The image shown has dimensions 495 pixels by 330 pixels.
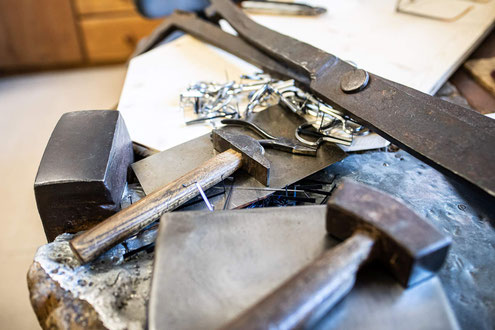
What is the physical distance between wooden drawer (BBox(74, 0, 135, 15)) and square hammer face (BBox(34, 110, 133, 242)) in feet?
6.57

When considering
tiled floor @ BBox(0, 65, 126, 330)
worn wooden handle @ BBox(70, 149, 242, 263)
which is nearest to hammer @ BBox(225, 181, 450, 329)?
worn wooden handle @ BBox(70, 149, 242, 263)

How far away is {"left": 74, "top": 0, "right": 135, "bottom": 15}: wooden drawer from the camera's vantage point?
8.53 ft

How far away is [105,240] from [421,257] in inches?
18.9

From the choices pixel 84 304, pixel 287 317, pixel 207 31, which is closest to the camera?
pixel 287 317

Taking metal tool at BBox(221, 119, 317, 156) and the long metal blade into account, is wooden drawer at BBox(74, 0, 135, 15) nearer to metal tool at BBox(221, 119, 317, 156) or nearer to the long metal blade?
the long metal blade

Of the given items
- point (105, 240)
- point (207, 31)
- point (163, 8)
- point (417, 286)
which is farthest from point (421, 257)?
point (163, 8)

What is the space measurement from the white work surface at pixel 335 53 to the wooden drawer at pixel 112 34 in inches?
54.8

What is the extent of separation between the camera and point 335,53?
1372mm

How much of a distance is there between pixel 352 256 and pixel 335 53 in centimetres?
94

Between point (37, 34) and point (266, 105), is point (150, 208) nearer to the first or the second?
point (266, 105)

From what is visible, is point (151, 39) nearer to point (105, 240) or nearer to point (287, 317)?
point (105, 240)

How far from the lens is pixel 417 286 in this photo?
60 cm

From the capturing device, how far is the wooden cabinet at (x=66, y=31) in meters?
2.58

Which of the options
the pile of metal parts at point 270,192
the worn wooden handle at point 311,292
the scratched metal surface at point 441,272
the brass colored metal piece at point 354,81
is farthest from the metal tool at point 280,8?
the worn wooden handle at point 311,292
